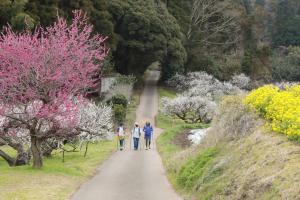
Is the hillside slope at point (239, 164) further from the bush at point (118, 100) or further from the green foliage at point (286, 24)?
the green foliage at point (286, 24)

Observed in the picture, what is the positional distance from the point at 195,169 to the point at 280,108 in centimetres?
319

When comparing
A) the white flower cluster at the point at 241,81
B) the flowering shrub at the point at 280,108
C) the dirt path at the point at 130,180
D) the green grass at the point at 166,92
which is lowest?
the dirt path at the point at 130,180

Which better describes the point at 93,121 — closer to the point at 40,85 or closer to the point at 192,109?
the point at 40,85

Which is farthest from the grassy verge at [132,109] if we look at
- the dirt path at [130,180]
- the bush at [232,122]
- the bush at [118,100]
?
the bush at [232,122]

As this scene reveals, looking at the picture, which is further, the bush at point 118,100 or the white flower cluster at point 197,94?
the bush at point 118,100

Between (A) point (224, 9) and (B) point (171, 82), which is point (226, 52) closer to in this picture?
(A) point (224, 9)

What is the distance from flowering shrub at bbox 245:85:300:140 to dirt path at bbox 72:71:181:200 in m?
3.26

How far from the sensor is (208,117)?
42.1m

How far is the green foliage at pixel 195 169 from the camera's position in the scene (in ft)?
45.6

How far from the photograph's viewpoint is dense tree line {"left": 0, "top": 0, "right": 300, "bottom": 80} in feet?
148

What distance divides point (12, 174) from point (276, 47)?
237 ft

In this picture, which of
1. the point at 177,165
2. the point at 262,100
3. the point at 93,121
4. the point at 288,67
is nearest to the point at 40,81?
the point at 177,165

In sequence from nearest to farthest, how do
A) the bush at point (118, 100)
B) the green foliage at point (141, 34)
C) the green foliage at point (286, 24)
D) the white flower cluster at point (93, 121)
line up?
the white flower cluster at point (93, 121) → the bush at point (118, 100) → the green foliage at point (141, 34) → the green foliage at point (286, 24)

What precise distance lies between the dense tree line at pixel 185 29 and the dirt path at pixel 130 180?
1863cm
